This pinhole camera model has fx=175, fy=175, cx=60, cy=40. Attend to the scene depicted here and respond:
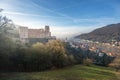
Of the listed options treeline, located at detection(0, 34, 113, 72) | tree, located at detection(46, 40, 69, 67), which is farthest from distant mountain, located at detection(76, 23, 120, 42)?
treeline, located at detection(0, 34, 113, 72)

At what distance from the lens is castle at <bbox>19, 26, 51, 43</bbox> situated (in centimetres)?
4138

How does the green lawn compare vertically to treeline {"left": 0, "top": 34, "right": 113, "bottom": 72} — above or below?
below

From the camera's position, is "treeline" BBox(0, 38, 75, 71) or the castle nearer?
"treeline" BBox(0, 38, 75, 71)

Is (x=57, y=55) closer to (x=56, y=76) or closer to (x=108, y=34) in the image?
(x=56, y=76)

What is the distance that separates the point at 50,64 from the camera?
75.9 feet

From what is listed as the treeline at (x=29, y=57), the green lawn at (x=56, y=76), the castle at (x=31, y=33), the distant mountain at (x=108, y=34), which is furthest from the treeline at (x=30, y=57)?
the distant mountain at (x=108, y=34)

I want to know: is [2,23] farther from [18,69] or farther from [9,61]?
[18,69]

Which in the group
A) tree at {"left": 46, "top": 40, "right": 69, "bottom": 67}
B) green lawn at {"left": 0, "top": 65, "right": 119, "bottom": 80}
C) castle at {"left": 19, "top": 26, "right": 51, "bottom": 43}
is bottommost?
green lawn at {"left": 0, "top": 65, "right": 119, "bottom": 80}

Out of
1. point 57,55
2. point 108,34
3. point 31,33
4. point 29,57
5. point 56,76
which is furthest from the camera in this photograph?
point 108,34

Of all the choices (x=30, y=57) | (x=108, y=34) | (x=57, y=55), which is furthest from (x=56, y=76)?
(x=108, y=34)

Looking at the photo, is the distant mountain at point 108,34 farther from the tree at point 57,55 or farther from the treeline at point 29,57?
the treeline at point 29,57

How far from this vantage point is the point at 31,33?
157 ft

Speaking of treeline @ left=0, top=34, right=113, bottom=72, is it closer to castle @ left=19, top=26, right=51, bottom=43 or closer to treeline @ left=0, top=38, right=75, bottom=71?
treeline @ left=0, top=38, right=75, bottom=71

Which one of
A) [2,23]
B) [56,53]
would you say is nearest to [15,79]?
[2,23]
